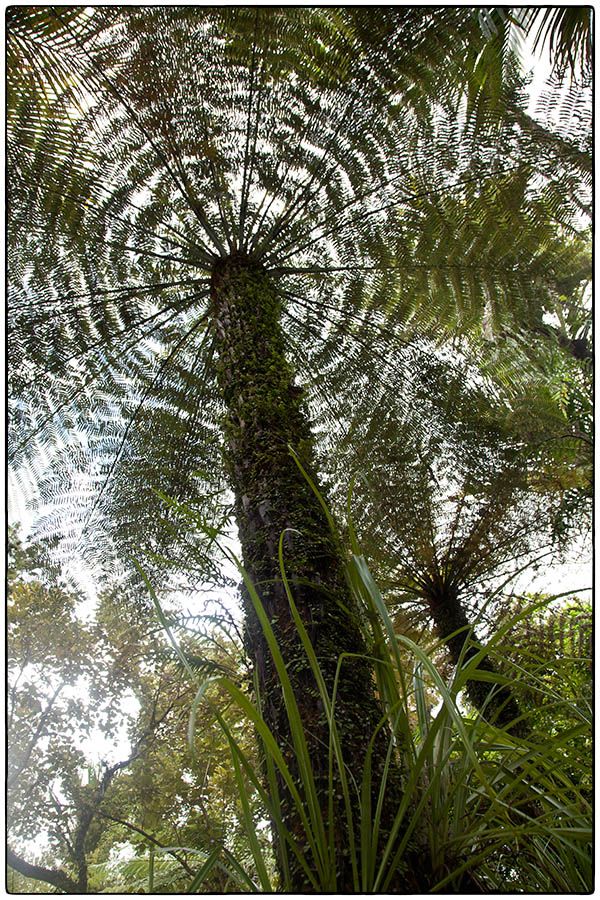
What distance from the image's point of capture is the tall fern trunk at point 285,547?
889mm

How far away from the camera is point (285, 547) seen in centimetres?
118

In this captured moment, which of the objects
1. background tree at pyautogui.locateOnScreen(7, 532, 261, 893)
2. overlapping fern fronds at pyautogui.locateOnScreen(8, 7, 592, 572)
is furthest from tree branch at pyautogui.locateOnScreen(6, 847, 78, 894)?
overlapping fern fronds at pyautogui.locateOnScreen(8, 7, 592, 572)

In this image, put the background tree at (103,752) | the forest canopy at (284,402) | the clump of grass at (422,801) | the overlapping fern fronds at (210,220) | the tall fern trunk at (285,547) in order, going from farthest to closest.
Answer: the overlapping fern fronds at (210,220) < the background tree at (103,752) < the forest canopy at (284,402) < the tall fern trunk at (285,547) < the clump of grass at (422,801)

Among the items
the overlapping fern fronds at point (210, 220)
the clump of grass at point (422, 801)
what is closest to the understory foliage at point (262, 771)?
the clump of grass at point (422, 801)

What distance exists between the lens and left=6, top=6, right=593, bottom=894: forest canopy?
1.13 metres

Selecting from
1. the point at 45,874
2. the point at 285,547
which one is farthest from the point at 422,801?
the point at 45,874

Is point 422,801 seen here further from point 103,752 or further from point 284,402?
point 103,752

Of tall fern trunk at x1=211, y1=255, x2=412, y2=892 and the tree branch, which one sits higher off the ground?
tall fern trunk at x1=211, y1=255, x2=412, y2=892

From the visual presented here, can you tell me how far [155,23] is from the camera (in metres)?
1.84

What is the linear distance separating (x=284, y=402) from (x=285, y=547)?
495 millimetres

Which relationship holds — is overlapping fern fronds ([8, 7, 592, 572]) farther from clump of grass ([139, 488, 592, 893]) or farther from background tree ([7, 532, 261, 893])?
clump of grass ([139, 488, 592, 893])

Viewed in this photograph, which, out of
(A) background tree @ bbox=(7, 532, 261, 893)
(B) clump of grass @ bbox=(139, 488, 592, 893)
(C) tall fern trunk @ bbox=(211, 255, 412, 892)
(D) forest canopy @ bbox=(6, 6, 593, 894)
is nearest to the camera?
(B) clump of grass @ bbox=(139, 488, 592, 893)

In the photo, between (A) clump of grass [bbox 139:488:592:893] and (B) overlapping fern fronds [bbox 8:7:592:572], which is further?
(B) overlapping fern fronds [bbox 8:7:592:572]

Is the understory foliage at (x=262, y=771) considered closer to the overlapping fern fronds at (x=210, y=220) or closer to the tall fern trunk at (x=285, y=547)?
the tall fern trunk at (x=285, y=547)
